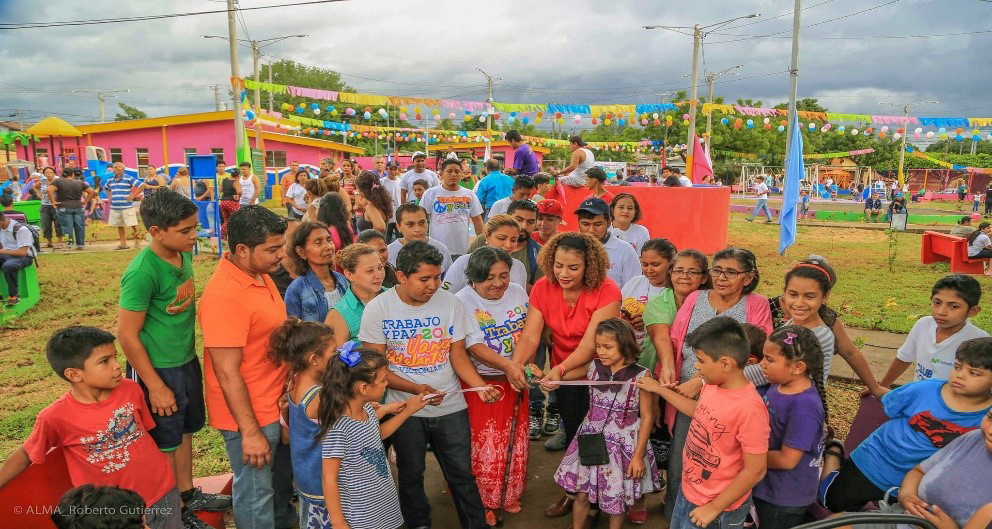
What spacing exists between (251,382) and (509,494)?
170cm

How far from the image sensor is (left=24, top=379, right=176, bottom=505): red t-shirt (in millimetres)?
2674

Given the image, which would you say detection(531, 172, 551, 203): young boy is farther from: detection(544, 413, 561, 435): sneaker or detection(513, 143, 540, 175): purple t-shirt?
detection(544, 413, 561, 435): sneaker

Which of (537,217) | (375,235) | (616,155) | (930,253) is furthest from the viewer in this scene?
(616,155)

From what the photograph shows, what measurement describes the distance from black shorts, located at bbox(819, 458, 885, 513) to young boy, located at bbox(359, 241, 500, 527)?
5.94ft

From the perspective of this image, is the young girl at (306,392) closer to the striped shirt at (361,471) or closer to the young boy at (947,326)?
the striped shirt at (361,471)

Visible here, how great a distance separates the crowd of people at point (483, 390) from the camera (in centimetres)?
270

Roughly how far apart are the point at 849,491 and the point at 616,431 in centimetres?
118

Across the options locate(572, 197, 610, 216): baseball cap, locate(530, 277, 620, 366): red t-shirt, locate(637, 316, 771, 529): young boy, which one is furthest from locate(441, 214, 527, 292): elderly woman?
locate(637, 316, 771, 529): young boy

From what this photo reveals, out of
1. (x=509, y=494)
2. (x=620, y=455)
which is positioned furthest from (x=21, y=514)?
(x=620, y=455)

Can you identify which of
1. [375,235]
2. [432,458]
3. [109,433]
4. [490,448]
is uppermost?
[375,235]

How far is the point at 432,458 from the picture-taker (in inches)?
183

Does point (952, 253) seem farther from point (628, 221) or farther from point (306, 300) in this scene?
point (306, 300)

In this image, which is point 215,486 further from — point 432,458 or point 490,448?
point 490,448

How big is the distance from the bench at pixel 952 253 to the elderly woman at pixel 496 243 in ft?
36.6
